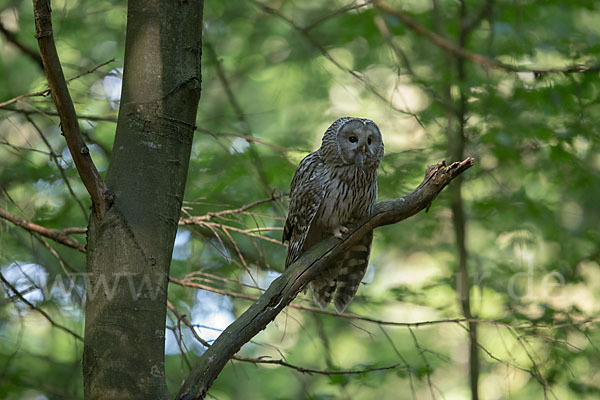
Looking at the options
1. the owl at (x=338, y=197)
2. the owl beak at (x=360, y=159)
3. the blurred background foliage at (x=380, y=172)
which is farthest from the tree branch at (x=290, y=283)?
the blurred background foliage at (x=380, y=172)

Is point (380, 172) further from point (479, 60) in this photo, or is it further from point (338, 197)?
point (479, 60)

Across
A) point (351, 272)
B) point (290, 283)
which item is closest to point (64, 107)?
point (290, 283)

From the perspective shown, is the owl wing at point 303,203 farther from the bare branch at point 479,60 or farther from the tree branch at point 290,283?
the bare branch at point 479,60

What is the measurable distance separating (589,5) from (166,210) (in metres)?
4.29

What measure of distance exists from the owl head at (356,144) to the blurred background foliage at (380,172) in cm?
26

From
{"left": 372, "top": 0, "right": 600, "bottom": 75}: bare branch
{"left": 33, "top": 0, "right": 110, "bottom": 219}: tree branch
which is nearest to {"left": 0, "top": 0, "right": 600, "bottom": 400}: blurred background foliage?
{"left": 372, "top": 0, "right": 600, "bottom": 75}: bare branch

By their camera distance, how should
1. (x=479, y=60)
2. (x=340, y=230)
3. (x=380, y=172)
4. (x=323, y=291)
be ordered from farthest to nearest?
(x=479, y=60) < (x=380, y=172) < (x=323, y=291) < (x=340, y=230)

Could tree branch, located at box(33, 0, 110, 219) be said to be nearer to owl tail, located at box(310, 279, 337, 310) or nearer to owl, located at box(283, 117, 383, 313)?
owl, located at box(283, 117, 383, 313)

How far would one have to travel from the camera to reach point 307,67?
595 cm

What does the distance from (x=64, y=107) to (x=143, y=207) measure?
48 centimetres

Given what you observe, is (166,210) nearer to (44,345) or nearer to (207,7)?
(207,7)

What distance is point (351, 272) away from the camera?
151 inches

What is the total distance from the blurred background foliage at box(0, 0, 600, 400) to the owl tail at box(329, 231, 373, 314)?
0.12m

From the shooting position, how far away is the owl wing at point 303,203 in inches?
147
